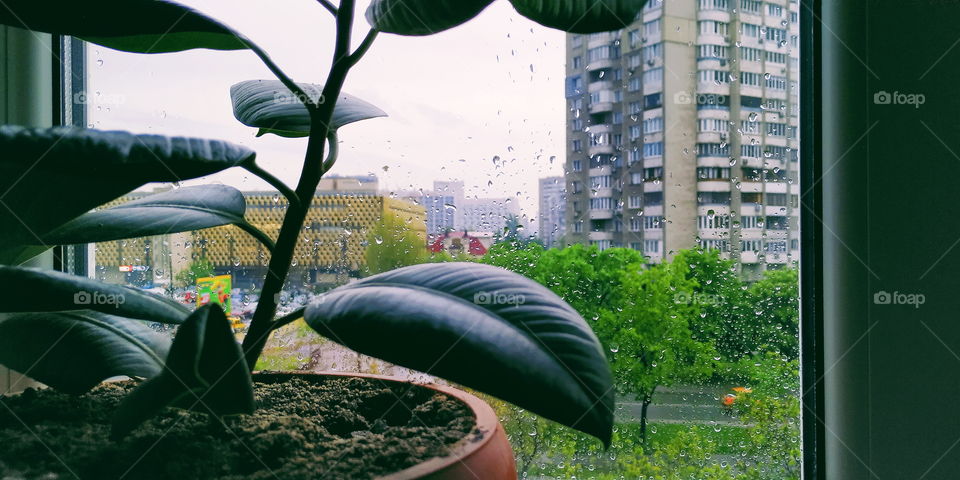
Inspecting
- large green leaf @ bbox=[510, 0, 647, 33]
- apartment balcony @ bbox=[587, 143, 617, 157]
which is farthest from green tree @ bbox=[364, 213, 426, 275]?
large green leaf @ bbox=[510, 0, 647, 33]

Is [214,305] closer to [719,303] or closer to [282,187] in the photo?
[282,187]

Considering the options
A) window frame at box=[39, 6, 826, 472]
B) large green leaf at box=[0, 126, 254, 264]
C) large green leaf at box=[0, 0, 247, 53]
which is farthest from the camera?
window frame at box=[39, 6, 826, 472]

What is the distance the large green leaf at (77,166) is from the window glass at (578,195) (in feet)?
1.64

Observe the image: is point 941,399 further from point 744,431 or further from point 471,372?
point 471,372

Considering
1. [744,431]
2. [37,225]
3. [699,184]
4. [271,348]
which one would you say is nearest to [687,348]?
[744,431]

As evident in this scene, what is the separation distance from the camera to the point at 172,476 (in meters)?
0.34

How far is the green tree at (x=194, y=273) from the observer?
3.16ft

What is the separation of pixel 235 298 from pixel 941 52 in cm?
97

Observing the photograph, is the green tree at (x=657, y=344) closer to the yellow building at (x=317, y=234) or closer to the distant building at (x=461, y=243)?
the distant building at (x=461, y=243)

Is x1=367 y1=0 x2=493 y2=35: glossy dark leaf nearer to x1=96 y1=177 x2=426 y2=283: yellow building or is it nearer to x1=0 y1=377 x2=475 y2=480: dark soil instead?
x1=0 y1=377 x2=475 y2=480: dark soil

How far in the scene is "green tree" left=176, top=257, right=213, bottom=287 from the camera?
3.16ft

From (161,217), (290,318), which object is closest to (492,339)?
(290,318)

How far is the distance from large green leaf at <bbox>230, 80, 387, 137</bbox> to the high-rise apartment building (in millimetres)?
444

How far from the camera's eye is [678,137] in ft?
3.15
